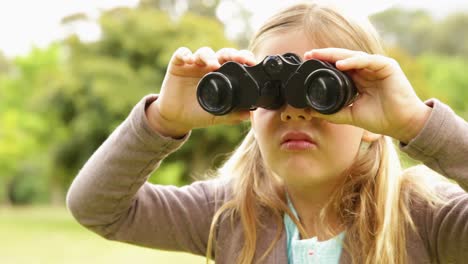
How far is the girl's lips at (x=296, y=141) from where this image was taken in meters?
1.68

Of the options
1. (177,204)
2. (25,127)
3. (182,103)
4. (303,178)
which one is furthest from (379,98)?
(25,127)

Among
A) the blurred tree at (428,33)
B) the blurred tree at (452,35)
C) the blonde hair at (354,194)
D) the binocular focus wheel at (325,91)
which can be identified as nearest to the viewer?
the binocular focus wheel at (325,91)

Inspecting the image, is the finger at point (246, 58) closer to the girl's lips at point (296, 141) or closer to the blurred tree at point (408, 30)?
the girl's lips at point (296, 141)

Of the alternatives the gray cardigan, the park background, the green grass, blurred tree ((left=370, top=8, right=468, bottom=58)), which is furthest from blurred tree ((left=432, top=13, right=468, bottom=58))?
the gray cardigan

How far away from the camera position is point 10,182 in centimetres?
2566

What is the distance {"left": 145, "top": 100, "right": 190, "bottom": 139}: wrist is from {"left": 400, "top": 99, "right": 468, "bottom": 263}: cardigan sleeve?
1.81 feet

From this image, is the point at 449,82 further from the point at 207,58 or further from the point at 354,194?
the point at 207,58

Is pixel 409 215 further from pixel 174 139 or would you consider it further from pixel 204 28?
pixel 204 28

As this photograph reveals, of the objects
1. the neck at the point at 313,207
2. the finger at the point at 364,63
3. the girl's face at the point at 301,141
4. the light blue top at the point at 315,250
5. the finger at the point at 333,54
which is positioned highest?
the finger at the point at 333,54

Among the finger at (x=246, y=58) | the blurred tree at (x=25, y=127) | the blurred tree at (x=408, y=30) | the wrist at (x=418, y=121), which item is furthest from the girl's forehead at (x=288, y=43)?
the blurred tree at (x=408, y=30)

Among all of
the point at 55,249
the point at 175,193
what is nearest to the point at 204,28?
the point at 55,249

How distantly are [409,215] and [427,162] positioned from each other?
0.19 m

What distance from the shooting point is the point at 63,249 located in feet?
36.5

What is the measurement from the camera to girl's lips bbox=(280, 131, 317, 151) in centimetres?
168
